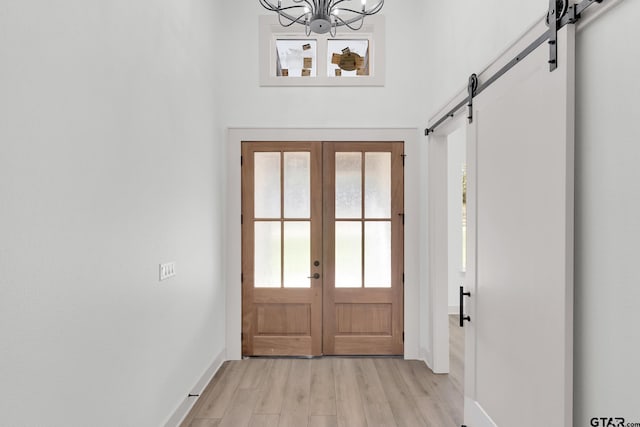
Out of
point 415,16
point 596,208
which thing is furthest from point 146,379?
point 415,16

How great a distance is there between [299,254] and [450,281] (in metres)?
2.81

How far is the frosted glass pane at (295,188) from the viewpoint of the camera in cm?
358

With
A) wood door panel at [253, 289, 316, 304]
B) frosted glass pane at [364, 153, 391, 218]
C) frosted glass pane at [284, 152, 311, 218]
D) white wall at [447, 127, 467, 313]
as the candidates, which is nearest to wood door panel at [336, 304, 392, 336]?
wood door panel at [253, 289, 316, 304]

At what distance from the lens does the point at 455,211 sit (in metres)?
5.27

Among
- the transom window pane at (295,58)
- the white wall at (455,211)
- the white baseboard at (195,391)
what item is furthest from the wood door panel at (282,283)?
the white wall at (455,211)

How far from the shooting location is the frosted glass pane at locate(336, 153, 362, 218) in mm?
3590

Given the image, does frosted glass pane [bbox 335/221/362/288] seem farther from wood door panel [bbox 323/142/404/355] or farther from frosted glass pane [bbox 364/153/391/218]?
frosted glass pane [bbox 364/153/391/218]

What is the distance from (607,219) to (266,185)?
9.35 ft

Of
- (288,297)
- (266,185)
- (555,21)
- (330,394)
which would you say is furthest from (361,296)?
(555,21)

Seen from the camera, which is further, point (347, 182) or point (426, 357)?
point (347, 182)

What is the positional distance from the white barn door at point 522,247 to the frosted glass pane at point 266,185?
1914 millimetres

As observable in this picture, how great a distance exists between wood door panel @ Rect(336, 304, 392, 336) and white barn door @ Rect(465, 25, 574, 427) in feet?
4.22

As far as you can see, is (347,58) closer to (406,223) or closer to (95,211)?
(406,223)

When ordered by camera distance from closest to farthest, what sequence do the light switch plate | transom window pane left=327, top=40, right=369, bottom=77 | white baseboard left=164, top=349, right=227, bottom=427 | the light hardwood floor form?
the light switch plate < white baseboard left=164, top=349, right=227, bottom=427 < the light hardwood floor < transom window pane left=327, top=40, right=369, bottom=77
